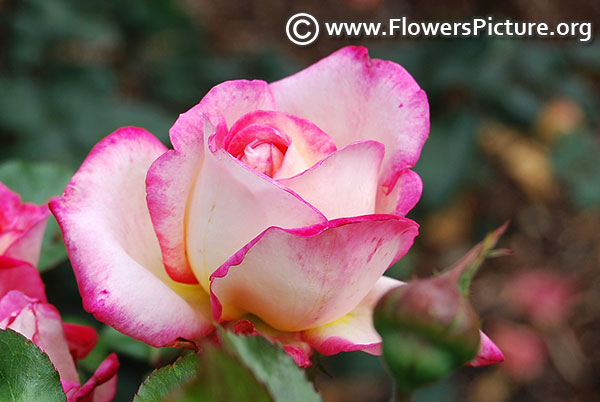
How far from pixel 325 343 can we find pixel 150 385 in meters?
0.10

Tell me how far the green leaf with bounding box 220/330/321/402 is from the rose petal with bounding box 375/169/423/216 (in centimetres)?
13

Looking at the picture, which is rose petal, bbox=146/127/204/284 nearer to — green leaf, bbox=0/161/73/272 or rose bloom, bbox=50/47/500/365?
rose bloom, bbox=50/47/500/365

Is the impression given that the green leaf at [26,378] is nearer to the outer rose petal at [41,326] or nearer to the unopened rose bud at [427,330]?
the outer rose petal at [41,326]

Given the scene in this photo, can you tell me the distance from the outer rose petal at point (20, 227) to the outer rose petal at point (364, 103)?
17 centimetres

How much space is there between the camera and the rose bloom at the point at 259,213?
37cm

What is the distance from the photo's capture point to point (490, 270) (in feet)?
7.08

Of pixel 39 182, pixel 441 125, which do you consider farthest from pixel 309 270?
pixel 441 125

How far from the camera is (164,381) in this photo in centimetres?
35

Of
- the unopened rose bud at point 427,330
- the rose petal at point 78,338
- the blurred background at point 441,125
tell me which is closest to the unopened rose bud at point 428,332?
the unopened rose bud at point 427,330

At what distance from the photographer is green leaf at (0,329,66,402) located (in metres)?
0.36

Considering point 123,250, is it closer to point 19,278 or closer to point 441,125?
point 19,278

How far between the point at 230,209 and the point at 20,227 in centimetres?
16

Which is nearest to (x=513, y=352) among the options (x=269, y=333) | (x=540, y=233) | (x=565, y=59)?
(x=540, y=233)

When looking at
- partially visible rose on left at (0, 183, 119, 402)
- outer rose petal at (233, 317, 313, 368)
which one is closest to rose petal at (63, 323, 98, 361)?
partially visible rose on left at (0, 183, 119, 402)
